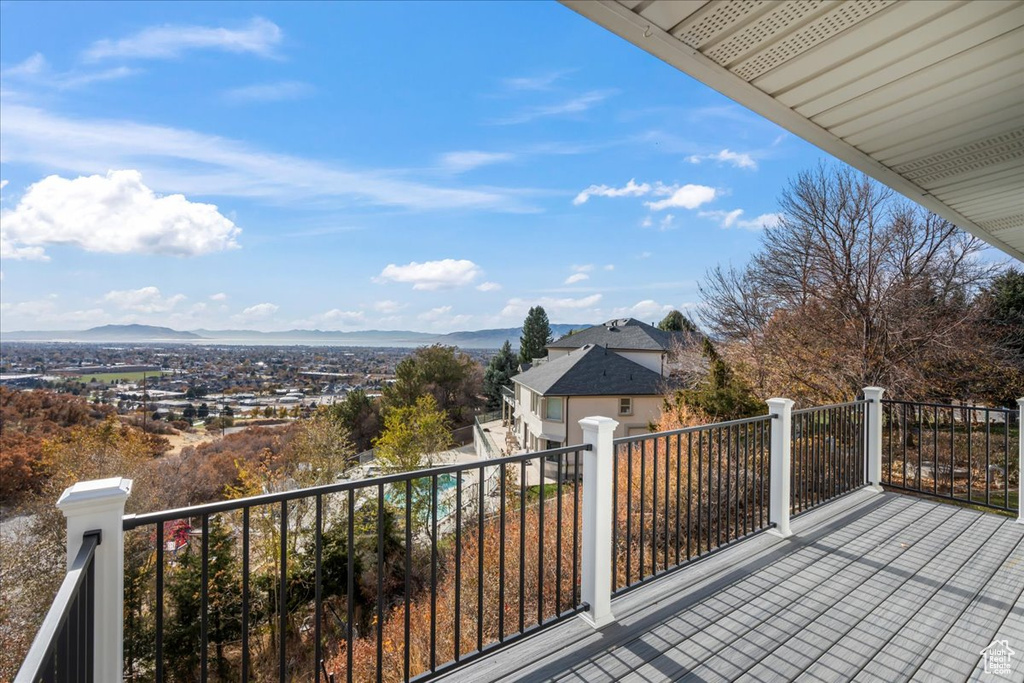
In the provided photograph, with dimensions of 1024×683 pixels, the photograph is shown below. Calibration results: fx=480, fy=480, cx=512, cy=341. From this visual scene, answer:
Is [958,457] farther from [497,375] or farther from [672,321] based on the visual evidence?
[497,375]

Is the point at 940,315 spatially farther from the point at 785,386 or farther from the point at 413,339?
the point at 413,339

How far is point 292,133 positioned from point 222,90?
5761 mm

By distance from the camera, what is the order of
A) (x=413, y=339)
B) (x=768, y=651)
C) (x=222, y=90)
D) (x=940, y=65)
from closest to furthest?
(x=940, y=65) → (x=768, y=651) → (x=222, y=90) → (x=413, y=339)

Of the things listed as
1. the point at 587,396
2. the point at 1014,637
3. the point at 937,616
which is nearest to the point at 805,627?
the point at 937,616

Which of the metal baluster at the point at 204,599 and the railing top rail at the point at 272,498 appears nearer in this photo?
the railing top rail at the point at 272,498

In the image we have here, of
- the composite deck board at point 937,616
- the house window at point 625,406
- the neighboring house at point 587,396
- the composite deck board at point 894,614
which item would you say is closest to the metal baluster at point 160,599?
the composite deck board at point 894,614

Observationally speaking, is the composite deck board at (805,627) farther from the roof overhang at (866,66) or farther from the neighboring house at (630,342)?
the neighboring house at (630,342)

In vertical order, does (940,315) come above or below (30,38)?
below

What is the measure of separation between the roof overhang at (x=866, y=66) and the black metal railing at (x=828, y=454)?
2.10m

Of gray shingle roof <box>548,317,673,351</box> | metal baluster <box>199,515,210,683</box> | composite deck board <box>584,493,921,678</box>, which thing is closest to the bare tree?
composite deck board <box>584,493,921,678</box>

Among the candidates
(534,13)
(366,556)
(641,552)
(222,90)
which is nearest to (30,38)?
(222,90)

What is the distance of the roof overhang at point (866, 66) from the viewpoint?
1688 mm

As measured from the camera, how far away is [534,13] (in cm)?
1147

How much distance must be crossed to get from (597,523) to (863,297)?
35.2ft
